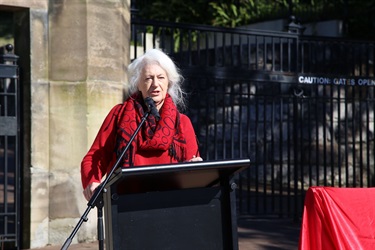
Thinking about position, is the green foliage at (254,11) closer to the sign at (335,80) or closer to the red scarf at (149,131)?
the sign at (335,80)

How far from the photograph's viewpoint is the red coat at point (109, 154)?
4.40 m

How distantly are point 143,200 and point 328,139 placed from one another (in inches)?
399

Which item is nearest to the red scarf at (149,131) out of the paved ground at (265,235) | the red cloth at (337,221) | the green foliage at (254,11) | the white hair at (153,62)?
the white hair at (153,62)

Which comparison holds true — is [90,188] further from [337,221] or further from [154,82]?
[337,221]

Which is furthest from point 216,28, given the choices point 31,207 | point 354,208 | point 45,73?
point 354,208

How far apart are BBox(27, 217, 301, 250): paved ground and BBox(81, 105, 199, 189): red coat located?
3559 mm

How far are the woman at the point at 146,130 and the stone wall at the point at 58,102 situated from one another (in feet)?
12.3

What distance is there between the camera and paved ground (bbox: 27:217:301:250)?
27.0 ft

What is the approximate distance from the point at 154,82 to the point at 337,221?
198 cm

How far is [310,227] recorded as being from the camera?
5.68 meters

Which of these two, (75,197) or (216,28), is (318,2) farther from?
(75,197)

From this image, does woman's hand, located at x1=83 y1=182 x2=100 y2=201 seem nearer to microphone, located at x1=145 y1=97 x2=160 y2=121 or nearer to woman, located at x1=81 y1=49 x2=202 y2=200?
woman, located at x1=81 y1=49 x2=202 y2=200

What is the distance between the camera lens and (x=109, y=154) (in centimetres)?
453

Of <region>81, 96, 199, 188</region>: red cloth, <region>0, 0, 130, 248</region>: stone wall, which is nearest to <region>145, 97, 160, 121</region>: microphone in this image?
<region>81, 96, 199, 188</region>: red cloth
